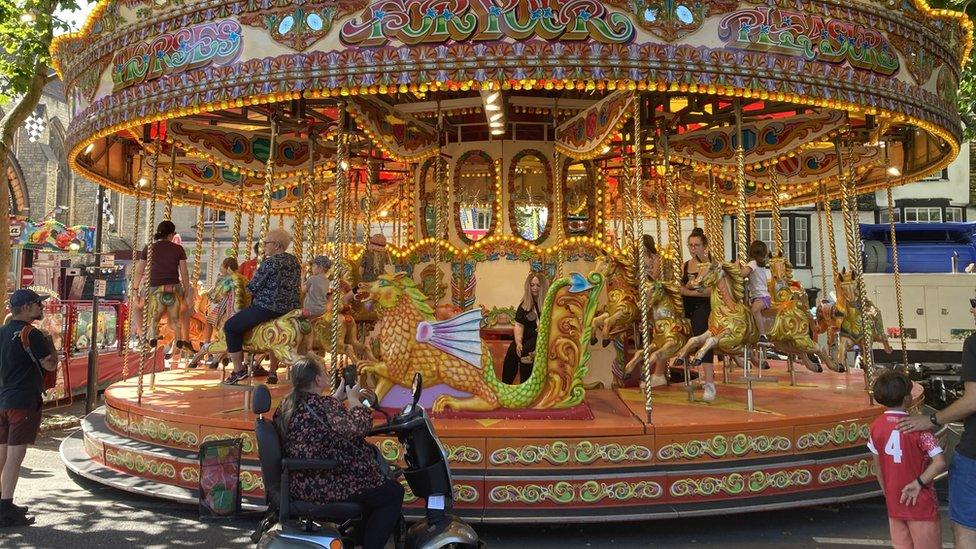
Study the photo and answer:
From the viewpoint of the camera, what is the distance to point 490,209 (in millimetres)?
11648

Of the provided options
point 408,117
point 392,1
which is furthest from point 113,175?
point 392,1

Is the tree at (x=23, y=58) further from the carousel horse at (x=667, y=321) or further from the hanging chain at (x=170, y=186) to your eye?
the carousel horse at (x=667, y=321)

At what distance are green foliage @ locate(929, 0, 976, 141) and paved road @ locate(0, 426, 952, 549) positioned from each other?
927cm

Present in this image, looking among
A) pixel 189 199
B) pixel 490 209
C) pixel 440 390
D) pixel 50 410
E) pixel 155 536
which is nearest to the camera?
pixel 155 536

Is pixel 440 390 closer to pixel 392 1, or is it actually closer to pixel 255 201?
pixel 392 1

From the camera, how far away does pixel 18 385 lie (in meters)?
5.96

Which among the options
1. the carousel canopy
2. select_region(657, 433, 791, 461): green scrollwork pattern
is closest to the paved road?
select_region(657, 433, 791, 461): green scrollwork pattern

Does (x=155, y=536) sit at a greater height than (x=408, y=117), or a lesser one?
lesser

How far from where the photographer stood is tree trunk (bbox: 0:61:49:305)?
12320 mm

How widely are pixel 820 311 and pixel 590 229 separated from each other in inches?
155

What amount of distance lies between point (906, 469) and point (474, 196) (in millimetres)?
8476

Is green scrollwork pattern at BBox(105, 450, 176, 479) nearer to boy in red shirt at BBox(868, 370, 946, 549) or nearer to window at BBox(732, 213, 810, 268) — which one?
boy in red shirt at BBox(868, 370, 946, 549)

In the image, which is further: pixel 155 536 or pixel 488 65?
pixel 488 65

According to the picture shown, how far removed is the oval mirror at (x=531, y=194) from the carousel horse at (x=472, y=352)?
182 inches
